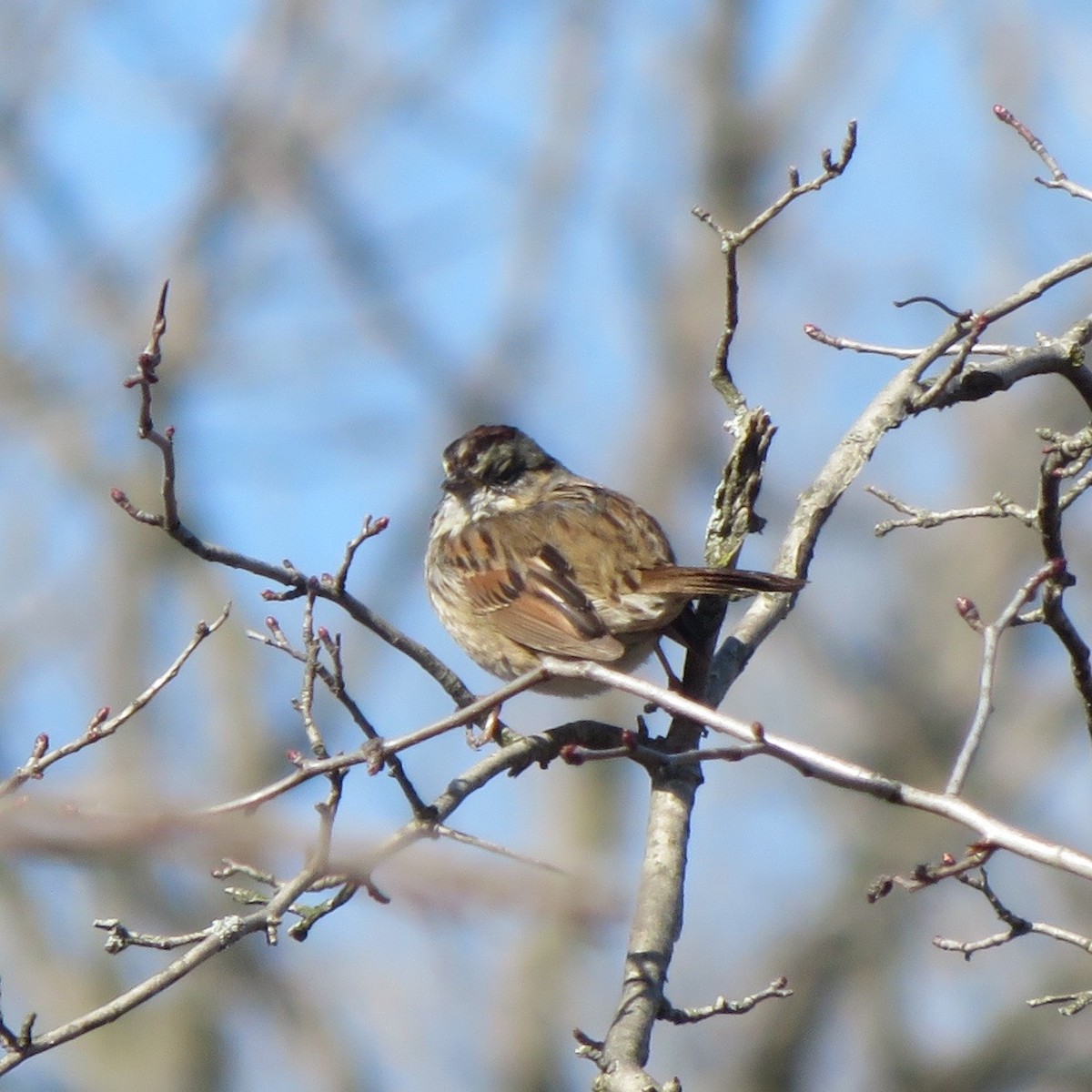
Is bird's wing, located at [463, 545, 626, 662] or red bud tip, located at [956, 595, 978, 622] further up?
bird's wing, located at [463, 545, 626, 662]

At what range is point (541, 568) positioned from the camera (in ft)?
17.6

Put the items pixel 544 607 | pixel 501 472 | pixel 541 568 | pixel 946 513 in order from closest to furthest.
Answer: pixel 946 513, pixel 544 607, pixel 541 568, pixel 501 472

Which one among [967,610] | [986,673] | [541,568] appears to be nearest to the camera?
[986,673]

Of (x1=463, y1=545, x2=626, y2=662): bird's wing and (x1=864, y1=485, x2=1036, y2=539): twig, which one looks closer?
(x1=864, y1=485, x2=1036, y2=539): twig

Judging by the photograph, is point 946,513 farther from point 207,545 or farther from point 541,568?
point 541,568

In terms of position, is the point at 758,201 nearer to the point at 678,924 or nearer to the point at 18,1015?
the point at 18,1015

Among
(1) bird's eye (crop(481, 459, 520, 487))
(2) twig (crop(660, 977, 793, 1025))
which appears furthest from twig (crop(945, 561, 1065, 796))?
(1) bird's eye (crop(481, 459, 520, 487))

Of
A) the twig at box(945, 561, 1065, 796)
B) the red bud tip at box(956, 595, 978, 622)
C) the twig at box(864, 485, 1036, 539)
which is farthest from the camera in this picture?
the twig at box(864, 485, 1036, 539)

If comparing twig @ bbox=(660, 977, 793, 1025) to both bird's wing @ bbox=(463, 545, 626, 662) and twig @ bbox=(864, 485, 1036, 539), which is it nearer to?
twig @ bbox=(864, 485, 1036, 539)

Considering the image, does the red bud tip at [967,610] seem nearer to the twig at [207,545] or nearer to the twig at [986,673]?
the twig at [986,673]

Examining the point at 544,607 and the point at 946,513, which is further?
the point at 544,607

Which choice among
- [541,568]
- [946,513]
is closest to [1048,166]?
[946,513]

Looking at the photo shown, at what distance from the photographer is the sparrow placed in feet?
15.7

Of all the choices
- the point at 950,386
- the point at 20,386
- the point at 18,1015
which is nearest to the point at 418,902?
the point at 950,386
